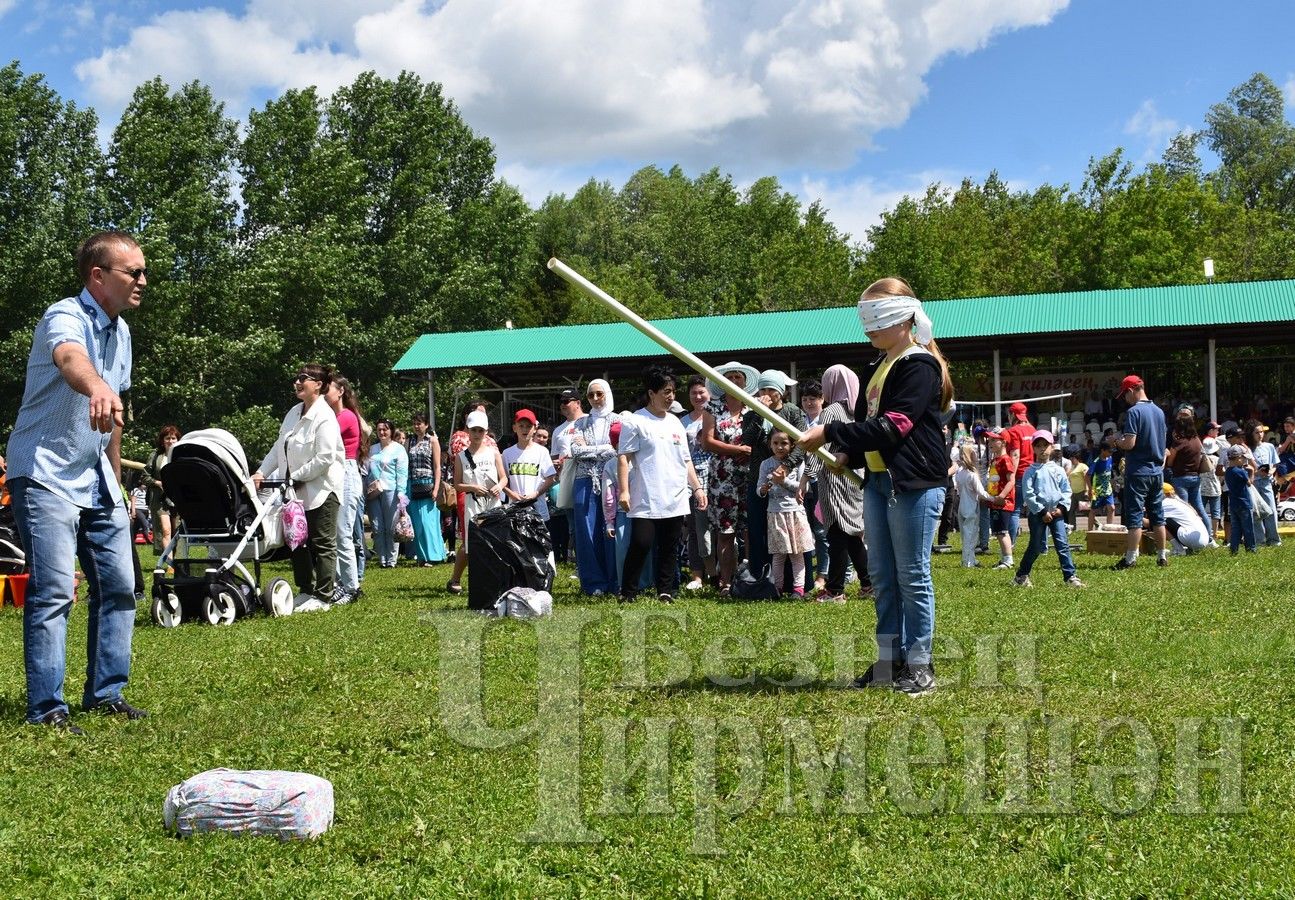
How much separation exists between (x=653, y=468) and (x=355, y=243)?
41.7 metres

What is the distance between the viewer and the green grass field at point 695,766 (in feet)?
12.1

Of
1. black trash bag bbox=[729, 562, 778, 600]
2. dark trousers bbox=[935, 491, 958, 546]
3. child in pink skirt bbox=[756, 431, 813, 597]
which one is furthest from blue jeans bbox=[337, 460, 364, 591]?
dark trousers bbox=[935, 491, 958, 546]

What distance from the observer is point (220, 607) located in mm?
9875

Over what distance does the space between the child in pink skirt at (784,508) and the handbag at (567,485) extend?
213 centimetres

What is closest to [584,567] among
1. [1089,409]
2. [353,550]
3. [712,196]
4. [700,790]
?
[353,550]

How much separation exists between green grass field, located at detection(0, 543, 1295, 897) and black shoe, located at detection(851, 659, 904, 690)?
0.63 feet

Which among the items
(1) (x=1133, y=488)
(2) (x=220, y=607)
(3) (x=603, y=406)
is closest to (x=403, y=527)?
(3) (x=603, y=406)

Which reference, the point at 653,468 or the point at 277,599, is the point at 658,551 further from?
the point at 277,599

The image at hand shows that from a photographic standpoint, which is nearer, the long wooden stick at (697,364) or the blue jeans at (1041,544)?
the long wooden stick at (697,364)

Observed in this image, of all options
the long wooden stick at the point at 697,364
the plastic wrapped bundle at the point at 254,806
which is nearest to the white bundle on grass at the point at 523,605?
the long wooden stick at the point at 697,364

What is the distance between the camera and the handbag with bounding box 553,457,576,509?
11.7 m

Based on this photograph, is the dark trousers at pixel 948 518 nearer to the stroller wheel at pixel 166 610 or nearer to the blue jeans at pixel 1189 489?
the blue jeans at pixel 1189 489

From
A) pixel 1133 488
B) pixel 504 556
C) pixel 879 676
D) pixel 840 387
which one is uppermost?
pixel 840 387

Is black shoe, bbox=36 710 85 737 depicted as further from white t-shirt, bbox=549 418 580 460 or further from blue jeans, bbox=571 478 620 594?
white t-shirt, bbox=549 418 580 460
